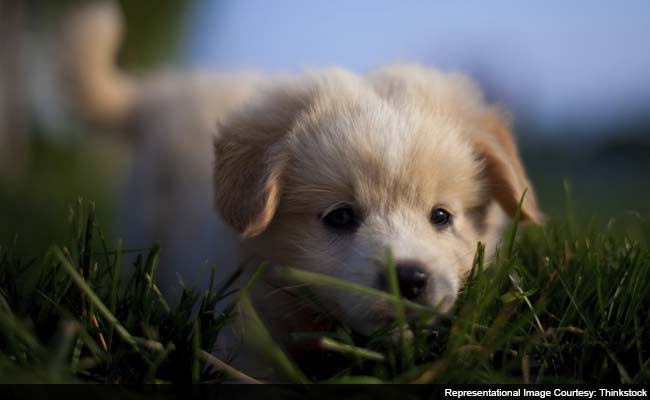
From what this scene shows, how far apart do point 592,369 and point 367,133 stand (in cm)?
111

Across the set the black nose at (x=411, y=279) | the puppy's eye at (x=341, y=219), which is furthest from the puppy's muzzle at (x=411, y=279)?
the puppy's eye at (x=341, y=219)

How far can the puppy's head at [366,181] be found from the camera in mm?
2094

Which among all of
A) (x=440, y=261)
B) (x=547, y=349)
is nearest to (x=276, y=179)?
(x=440, y=261)

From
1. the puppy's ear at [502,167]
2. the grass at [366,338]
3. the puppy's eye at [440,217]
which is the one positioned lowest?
the grass at [366,338]

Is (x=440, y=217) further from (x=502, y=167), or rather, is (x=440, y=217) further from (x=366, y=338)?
(x=366, y=338)

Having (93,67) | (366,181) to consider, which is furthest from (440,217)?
(93,67)

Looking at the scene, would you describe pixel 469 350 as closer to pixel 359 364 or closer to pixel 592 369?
pixel 359 364

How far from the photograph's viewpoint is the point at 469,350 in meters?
1.71

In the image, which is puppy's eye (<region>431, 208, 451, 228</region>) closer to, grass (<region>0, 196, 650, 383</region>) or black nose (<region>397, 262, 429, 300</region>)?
grass (<region>0, 196, 650, 383</region>)

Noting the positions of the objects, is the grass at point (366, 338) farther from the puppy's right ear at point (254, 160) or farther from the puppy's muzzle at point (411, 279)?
the puppy's right ear at point (254, 160)

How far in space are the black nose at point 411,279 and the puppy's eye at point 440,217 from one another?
48 cm

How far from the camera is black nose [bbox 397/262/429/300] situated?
1.89 meters

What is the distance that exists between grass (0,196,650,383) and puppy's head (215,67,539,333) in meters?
0.19

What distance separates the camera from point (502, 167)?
2549 mm
